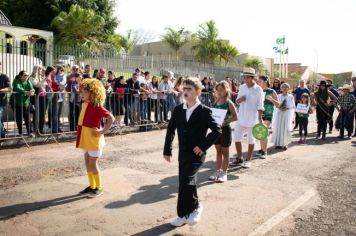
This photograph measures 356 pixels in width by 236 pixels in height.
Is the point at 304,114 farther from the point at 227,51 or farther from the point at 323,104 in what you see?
the point at 227,51

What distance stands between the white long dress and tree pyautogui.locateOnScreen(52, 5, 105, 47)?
2789cm

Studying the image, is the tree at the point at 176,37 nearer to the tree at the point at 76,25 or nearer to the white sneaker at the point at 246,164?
the tree at the point at 76,25

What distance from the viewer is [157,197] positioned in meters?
6.30

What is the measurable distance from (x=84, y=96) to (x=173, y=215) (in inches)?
86.6

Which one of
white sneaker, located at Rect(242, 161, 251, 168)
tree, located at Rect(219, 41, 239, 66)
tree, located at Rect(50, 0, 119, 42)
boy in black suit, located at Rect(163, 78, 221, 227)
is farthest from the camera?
tree, located at Rect(219, 41, 239, 66)

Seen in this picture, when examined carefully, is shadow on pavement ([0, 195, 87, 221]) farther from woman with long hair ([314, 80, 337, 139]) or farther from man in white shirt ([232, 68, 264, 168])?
woman with long hair ([314, 80, 337, 139])

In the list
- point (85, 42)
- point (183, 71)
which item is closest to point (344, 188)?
point (183, 71)

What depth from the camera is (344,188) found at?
7.23 meters

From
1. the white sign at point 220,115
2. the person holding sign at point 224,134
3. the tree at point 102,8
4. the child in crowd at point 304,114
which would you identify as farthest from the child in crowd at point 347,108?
the tree at point 102,8

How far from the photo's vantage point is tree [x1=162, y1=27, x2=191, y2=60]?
56.2 metres

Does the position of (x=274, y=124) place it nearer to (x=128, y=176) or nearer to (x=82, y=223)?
(x=128, y=176)

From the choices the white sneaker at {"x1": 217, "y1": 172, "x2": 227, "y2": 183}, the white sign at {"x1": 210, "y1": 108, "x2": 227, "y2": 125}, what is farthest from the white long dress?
the white sign at {"x1": 210, "y1": 108, "x2": 227, "y2": 125}

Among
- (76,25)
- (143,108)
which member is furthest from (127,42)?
(143,108)

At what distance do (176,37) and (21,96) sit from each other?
1874 inches
